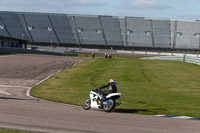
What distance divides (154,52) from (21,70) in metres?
63.5

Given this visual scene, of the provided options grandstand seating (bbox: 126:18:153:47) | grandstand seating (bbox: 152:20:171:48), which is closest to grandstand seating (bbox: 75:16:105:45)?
grandstand seating (bbox: 126:18:153:47)

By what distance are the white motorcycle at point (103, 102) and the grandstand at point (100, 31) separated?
274 feet

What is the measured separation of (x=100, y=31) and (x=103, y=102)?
89212 mm

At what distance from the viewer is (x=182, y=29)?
99562mm

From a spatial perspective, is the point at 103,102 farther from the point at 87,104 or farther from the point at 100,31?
the point at 100,31

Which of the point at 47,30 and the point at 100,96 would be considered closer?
the point at 100,96

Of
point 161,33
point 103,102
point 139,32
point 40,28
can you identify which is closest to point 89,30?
point 40,28

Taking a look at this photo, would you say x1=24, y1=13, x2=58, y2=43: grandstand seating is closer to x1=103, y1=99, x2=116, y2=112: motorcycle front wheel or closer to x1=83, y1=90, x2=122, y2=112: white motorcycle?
x1=83, y1=90, x2=122, y2=112: white motorcycle

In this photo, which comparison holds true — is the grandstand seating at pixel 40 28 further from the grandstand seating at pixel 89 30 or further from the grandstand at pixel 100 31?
the grandstand seating at pixel 89 30

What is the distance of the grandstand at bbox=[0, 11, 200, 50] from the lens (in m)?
98.3

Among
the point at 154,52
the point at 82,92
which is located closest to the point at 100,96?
the point at 82,92

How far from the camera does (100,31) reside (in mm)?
102938

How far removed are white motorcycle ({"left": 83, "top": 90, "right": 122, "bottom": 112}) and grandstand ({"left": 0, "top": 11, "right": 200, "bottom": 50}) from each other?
83.6 meters

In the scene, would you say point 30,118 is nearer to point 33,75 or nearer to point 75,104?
point 75,104
